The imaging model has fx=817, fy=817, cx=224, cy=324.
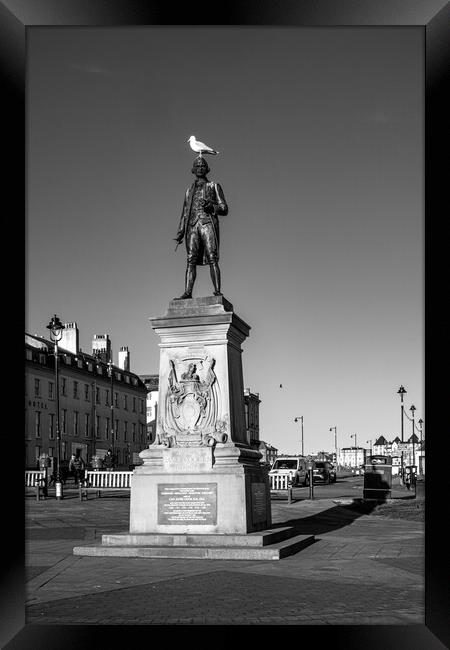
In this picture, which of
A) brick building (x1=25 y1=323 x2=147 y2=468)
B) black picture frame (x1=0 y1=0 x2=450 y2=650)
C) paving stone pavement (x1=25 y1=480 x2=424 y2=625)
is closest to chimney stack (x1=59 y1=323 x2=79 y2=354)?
brick building (x1=25 y1=323 x2=147 y2=468)

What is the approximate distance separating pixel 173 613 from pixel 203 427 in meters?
5.62

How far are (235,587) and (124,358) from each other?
92.9m

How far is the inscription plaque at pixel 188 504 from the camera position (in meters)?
12.3

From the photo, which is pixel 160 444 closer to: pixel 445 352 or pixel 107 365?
pixel 445 352

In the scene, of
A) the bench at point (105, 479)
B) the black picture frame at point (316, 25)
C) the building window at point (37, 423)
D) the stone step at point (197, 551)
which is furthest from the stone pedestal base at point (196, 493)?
the building window at point (37, 423)

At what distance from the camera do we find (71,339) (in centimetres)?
8394

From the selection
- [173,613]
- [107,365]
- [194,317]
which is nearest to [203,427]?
[194,317]

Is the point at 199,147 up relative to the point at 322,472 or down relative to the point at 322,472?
up

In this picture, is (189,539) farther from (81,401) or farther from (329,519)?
(81,401)

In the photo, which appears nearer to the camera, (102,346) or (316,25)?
(316,25)

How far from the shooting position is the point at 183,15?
5.85 meters

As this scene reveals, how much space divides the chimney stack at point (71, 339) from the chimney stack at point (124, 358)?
16.4m

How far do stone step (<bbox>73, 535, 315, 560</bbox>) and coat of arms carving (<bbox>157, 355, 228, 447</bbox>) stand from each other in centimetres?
179

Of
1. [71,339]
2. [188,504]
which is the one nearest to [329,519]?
[188,504]
